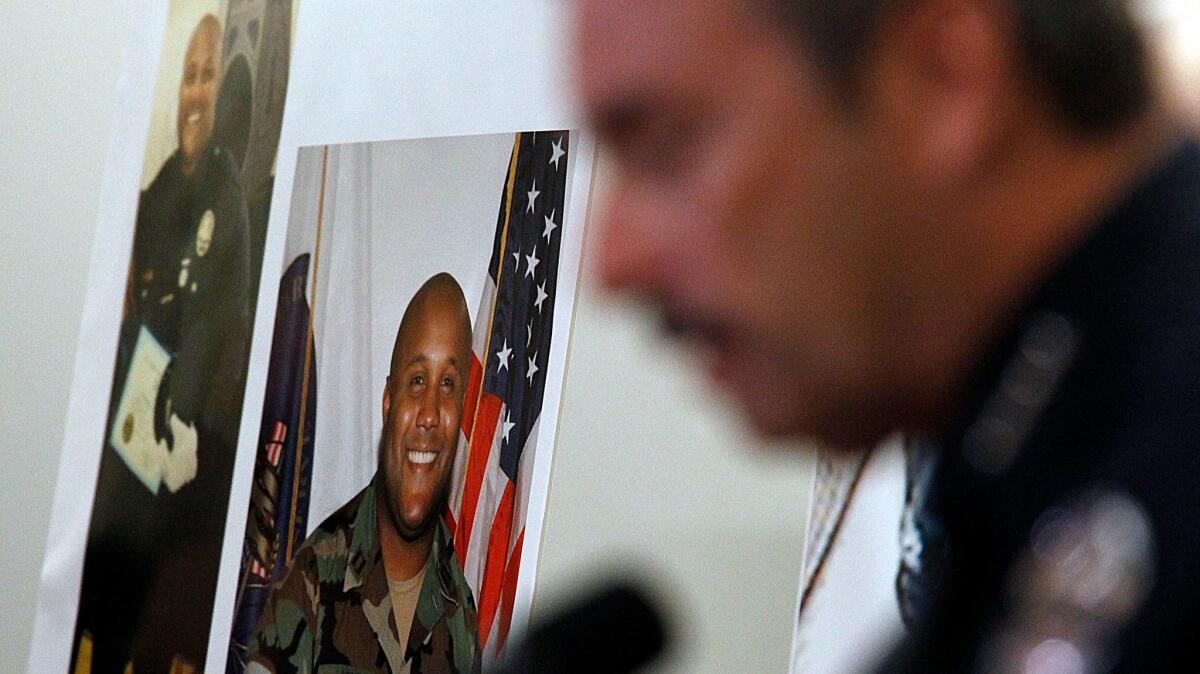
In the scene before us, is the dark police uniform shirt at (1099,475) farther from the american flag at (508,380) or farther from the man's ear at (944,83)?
the american flag at (508,380)

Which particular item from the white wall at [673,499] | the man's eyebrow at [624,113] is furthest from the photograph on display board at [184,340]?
the man's eyebrow at [624,113]

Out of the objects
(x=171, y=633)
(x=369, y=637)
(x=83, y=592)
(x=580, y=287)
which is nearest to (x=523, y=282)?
(x=580, y=287)

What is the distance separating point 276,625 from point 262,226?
1.49ft

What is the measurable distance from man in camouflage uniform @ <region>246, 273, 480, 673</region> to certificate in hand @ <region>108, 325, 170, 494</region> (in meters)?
0.47

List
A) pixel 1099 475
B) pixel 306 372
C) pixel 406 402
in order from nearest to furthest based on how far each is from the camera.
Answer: pixel 1099 475 < pixel 406 402 < pixel 306 372

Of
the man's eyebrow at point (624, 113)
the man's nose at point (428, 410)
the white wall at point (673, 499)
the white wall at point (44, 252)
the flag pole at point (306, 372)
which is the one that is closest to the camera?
the man's eyebrow at point (624, 113)

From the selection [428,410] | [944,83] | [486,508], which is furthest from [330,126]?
[944,83]

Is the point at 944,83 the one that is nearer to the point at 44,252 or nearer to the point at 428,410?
the point at 428,410

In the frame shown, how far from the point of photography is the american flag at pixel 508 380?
129 cm

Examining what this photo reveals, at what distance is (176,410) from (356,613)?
53cm

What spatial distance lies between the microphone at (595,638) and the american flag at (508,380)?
70cm

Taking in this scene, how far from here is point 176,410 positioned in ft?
6.05

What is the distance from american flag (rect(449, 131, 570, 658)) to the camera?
1292mm

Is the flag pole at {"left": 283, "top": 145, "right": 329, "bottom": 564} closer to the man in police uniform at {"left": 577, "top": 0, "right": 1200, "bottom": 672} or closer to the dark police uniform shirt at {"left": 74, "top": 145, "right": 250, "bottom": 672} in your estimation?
the dark police uniform shirt at {"left": 74, "top": 145, "right": 250, "bottom": 672}
